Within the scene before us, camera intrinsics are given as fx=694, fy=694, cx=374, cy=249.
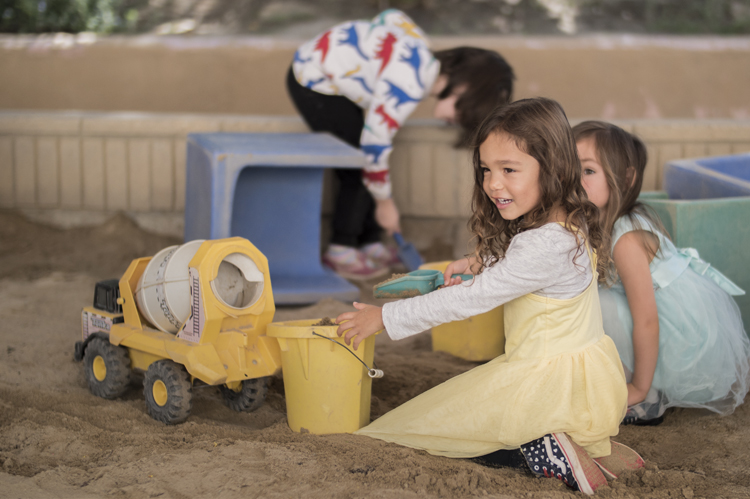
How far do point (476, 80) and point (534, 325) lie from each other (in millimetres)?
1377

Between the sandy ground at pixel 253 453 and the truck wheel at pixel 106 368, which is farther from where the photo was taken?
the truck wheel at pixel 106 368

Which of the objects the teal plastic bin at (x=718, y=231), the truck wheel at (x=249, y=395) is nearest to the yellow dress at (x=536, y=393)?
the truck wheel at (x=249, y=395)

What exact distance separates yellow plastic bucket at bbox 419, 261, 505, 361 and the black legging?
0.89 metres

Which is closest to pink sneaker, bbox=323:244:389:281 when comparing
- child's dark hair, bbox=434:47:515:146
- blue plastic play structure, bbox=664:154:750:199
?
child's dark hair, bbox=434:47:515:146

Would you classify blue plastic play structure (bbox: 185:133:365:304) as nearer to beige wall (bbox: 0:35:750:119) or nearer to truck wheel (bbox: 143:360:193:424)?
truck wheel (bbox: 143:360:193:424)

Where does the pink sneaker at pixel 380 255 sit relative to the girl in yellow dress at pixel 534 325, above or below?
below

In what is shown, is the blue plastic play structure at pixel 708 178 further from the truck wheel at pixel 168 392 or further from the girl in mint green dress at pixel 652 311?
the truck wheel at pixel 168 392

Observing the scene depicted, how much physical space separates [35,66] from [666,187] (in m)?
4.00

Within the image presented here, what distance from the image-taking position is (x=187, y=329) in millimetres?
1442

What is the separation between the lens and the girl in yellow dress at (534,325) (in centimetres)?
122

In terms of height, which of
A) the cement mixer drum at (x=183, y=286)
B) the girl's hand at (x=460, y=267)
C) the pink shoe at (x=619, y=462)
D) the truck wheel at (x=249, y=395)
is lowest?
the truck wheel at (x=249, y=395)

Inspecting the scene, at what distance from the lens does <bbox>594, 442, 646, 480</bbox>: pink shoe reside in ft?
4.13

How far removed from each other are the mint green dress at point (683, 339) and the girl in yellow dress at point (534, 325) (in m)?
0.24

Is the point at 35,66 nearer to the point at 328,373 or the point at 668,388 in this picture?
the point at 328,373
